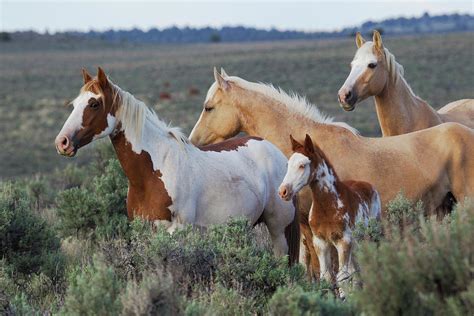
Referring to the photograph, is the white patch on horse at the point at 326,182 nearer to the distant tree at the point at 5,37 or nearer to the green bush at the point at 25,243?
the green bush at the point at 25,243

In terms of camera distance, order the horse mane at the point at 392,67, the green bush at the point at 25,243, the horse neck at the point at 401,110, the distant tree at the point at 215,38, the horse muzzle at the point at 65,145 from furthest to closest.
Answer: the distant tree at the point at 215,38
the horse neck at the point at 401,110
the horse mane at the point at 392,67
the green bush at the point at 25,243
the horse muzzle at the point at 65,145

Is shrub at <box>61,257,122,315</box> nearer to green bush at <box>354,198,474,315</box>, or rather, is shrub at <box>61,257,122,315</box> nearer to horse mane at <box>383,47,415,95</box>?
green bush at <box>354,198,474,315</box>

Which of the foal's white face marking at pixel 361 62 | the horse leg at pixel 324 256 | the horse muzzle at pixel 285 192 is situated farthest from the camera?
the foal's white face marking at pixel 361 62

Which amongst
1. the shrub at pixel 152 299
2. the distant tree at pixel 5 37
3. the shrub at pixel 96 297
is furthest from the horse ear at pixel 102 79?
the distant tree at pixel 5 37

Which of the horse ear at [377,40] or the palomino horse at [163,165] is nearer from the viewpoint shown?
the palomino horse at [163,165]

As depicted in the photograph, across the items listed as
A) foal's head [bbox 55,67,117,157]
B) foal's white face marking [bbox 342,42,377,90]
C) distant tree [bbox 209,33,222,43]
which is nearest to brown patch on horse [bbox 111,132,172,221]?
foal's head [bbox 55,67,117,157]

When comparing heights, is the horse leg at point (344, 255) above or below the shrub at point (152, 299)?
below

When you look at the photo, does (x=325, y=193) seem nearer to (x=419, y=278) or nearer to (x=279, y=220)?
(x=279, y=220)

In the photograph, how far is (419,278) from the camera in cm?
446

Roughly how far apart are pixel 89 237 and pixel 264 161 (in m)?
2.82

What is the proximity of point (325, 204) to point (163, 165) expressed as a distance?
137 cm

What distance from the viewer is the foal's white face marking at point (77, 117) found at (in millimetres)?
6852

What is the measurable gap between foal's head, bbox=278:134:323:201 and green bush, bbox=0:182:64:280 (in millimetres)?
2224

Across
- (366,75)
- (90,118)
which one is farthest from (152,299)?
(366,75)
